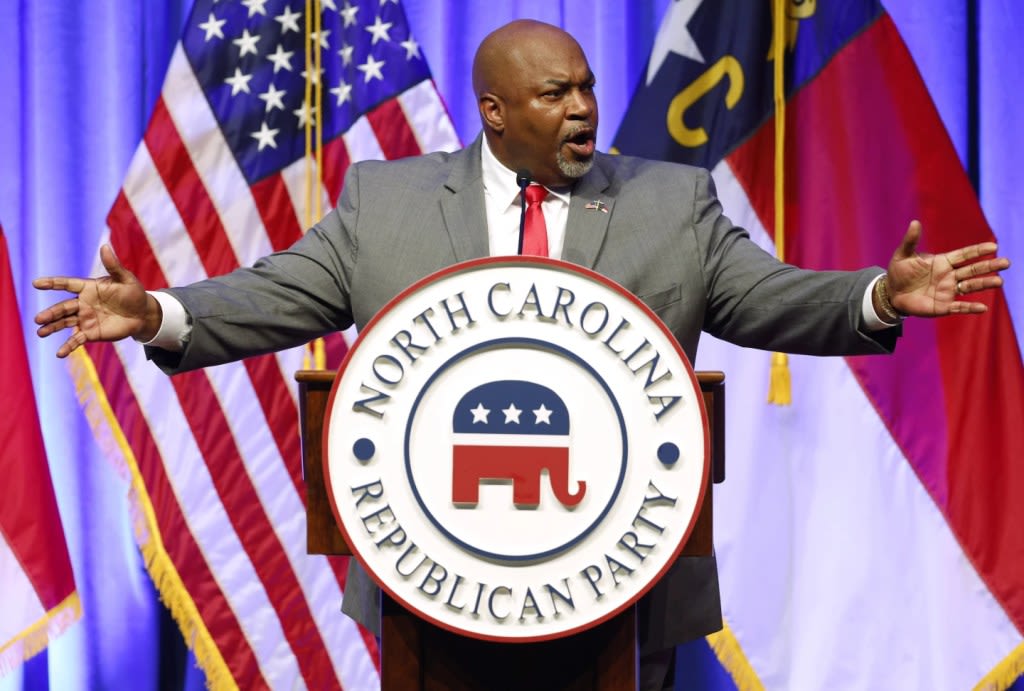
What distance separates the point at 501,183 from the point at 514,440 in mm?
594

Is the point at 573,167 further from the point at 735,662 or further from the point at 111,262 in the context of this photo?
the point at 735,662

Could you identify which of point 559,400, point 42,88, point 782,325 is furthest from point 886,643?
point 42,88

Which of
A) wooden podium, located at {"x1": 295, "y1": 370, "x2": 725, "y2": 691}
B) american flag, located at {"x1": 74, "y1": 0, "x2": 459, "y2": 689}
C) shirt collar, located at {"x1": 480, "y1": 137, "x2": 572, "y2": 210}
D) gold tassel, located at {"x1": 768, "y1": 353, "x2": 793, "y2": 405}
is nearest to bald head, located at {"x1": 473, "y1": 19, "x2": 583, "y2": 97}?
shirt collar, located at {"x1": 480, "y1": 137, "x2": 572, "y2": 210}

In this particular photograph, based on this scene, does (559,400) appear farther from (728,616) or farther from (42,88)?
(42,88)

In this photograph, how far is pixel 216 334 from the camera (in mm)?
1562

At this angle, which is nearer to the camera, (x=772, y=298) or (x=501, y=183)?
(x=772, y=298)

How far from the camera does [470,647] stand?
4.45 feet

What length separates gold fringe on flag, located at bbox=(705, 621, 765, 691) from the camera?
2.95 meters

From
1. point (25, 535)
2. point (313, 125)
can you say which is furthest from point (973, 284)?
point (25, 535)

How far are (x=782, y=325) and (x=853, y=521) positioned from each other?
1528 millimetres

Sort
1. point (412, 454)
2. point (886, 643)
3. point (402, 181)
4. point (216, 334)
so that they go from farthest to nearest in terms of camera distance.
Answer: point (886, 643) < point (402, 181) < point (216, 334) < point (412, 454)

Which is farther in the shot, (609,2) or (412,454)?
(609,2)

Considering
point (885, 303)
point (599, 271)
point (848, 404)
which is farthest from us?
point (848, 404)

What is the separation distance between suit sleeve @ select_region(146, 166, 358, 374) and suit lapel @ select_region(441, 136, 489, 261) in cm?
14
